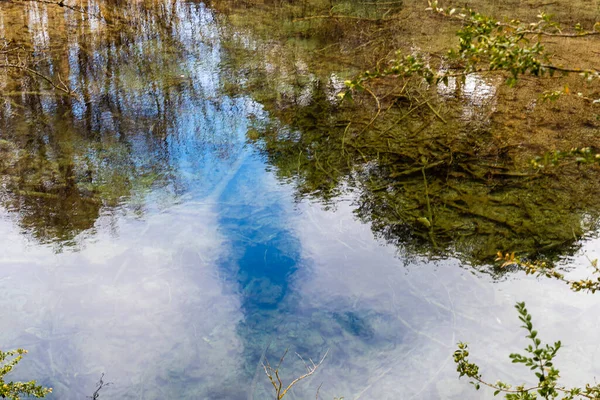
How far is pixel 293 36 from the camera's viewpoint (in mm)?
6891

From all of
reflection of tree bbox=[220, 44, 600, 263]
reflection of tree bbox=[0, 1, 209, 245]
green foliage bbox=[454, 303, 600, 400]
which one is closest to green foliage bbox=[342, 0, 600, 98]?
green foliage bbox=[454, 303, 600, 400]

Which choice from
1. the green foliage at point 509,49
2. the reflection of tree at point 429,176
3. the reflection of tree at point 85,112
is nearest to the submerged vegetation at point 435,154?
the reflection of tree at point 429,176

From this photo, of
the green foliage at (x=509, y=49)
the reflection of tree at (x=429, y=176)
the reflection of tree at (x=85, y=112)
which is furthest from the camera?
the reflection of tree at (x=85, y=112)

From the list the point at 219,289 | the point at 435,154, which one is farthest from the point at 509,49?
the point at 435,154

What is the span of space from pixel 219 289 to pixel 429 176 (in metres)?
1.84

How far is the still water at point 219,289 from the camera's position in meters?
2.69

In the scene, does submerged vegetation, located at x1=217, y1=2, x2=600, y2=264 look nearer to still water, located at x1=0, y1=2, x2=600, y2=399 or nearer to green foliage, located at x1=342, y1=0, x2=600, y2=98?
still water, located at x1=0, y1=2, x2=600, y2=399

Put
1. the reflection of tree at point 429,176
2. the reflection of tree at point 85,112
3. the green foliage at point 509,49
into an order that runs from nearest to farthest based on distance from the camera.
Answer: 1. the green foliage at point 509,49
2. the reflection of tree at point 429,176
3. the reflection of tree at point 85,112

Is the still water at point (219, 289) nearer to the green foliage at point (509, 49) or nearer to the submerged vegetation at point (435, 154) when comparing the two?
the submerged vegetation at point (435, 154)

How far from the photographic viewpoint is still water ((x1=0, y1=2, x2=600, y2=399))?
2693mm

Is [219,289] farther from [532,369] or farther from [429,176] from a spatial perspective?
[532,369]

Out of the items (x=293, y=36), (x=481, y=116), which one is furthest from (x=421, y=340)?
(x=293, y=36)

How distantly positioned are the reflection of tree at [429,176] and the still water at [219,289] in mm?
150

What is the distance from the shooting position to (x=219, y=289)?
10.5 ft
